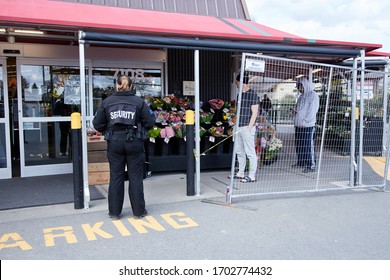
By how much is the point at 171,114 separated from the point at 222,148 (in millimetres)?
1302

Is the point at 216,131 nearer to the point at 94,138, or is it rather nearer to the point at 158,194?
the point at 158,194

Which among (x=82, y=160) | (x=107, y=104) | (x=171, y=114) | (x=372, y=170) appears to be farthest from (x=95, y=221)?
(x=372, y=170)

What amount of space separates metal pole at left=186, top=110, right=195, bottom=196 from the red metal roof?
1226 mm

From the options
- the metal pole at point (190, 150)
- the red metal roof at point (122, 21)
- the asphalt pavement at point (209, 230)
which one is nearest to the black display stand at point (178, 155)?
the asphalt pavement at point (209, 230)

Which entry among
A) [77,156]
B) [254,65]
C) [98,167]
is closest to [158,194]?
[98,167]

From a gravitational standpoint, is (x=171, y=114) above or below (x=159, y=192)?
above

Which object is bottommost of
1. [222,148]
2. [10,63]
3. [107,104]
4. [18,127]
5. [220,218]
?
[220,218]

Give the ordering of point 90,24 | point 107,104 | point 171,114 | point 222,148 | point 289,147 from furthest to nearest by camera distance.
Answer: point 222,148
point 171,114
point 289,147
point 90,24
point 107,104

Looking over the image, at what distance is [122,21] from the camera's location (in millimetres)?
5945

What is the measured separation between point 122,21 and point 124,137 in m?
2.29

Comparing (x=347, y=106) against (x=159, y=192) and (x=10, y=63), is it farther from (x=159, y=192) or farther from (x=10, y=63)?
(x=10, y=63)

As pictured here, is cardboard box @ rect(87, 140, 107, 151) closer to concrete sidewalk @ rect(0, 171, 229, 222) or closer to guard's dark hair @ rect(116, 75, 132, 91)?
concrete sidewalk @ rect(0, 171, 229, 222)

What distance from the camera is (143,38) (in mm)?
5254

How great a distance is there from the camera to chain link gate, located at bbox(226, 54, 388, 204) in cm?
601
